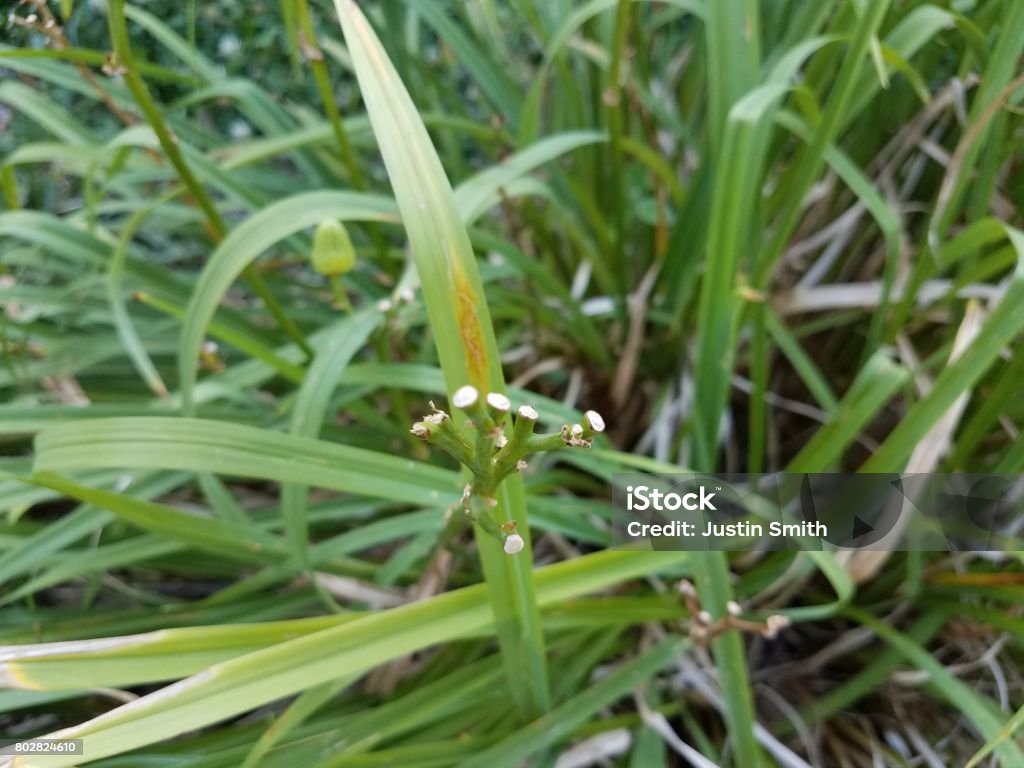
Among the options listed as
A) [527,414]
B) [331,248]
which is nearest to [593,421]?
[527,414]

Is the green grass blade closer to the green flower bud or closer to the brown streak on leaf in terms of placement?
the brown streak on leaf

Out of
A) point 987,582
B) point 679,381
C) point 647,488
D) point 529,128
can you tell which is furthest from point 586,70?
point 987,582

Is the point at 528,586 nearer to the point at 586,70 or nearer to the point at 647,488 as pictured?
the point at 647,488

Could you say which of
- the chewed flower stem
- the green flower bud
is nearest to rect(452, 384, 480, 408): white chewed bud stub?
the chewed flower stem

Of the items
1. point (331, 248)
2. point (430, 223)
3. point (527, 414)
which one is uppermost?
point (331, 248)

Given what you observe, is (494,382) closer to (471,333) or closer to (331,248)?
(471,333)

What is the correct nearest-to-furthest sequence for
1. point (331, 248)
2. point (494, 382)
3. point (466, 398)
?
point (466, 398)
point (494, 382)
point (331, 248)

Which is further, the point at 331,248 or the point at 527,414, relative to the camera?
the point at 331,248

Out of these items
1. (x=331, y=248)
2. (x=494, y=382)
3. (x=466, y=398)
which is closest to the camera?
(x=466, y=398)
